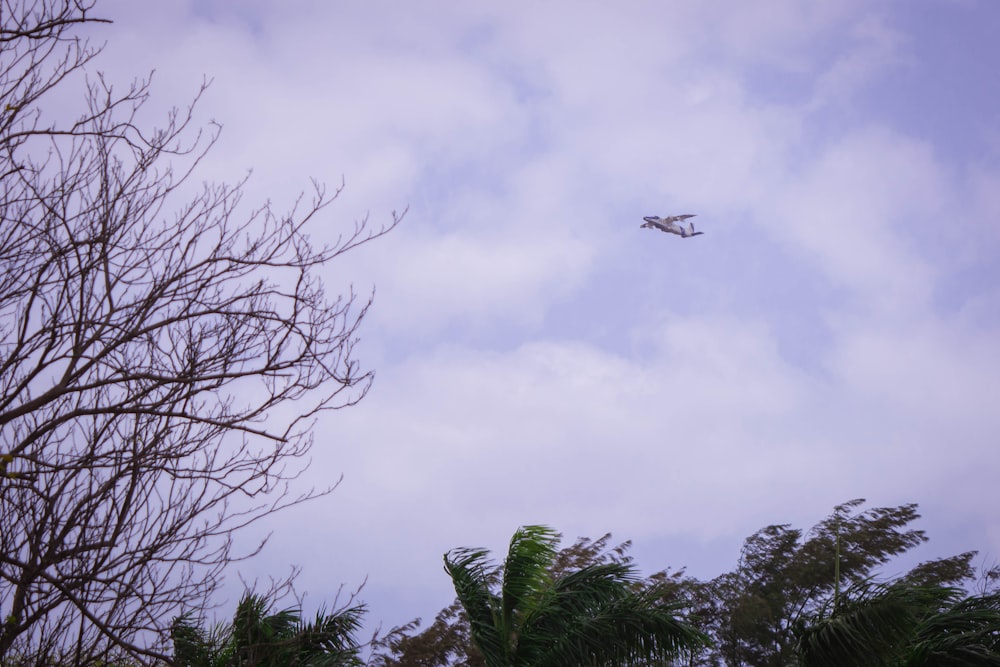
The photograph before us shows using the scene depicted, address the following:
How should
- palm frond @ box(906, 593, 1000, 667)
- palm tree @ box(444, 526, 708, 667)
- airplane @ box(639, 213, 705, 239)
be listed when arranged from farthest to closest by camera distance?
airplane @ box(639, 213, 705, 239), palm tree @ box(444, 526, 708, 667), palm frond @ box(906, 593, 1000, 667)

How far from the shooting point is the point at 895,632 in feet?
28.6

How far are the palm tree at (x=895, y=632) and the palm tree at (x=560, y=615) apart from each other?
197 cm

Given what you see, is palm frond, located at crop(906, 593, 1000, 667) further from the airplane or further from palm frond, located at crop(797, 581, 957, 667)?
the airplane

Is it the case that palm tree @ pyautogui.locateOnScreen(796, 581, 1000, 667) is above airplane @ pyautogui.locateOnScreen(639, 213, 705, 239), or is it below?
below

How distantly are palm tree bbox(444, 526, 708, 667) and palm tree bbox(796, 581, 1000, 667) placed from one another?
1.97 metres

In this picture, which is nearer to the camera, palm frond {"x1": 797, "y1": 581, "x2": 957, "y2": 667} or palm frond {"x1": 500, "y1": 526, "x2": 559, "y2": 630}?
palm frond {"x1": 797, "y1": 581, "x2": 957, "y2": 667}

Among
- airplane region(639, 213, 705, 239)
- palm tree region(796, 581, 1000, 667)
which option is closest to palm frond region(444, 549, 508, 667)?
palm tree region(796, 581, 1000, 667)

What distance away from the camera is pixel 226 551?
4.93 metres

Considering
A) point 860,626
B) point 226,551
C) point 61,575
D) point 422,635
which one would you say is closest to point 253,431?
point 226,551

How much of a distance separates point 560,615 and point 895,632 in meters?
3.61

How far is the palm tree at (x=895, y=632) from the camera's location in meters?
8.67

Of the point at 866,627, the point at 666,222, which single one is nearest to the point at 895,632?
the point at 866,627

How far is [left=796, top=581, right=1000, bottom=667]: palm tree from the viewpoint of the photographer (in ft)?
28.5

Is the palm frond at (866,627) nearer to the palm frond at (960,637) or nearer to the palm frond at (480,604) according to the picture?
the palm frond at (960,637)
